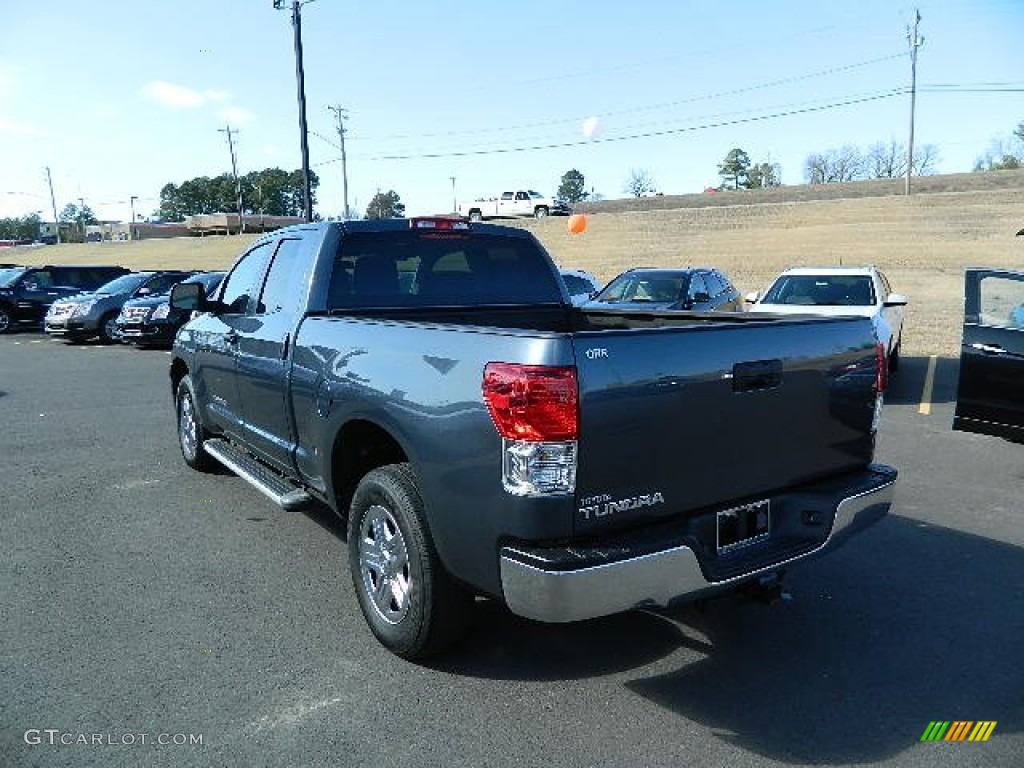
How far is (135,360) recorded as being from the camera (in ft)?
Result: 49.3

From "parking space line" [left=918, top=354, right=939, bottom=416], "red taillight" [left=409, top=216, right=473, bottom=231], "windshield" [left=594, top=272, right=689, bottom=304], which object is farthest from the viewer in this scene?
"windshield" [left=594, top=272, right=689, bottom=304]

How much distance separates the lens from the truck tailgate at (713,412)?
110 inches

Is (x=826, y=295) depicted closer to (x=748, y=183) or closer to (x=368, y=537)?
(x=368, y=537)

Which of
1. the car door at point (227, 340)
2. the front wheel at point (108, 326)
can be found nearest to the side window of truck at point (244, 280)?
the car door at point (227, 340)

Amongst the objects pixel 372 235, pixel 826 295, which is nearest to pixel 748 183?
pixel 826 295

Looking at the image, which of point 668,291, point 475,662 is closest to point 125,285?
point 668,291

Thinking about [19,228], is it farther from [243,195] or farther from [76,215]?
[243,195]

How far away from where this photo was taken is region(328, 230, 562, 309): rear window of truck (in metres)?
4.42

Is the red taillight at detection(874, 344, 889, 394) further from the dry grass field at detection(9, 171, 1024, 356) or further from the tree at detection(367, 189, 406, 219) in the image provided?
the tree at detection(367, 189, 406, 219)

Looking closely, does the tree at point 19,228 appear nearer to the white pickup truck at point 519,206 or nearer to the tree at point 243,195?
the tree at point 243,195

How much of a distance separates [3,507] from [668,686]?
16.8ft

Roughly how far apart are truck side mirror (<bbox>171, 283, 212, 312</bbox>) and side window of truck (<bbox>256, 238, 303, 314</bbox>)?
3.05 feet

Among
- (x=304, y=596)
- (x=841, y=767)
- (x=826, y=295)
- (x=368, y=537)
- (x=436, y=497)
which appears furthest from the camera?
(x=826, y=295)

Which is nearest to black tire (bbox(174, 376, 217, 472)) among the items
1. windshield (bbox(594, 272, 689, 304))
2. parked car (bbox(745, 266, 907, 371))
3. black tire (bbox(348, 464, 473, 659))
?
black tire (bbox(348, 464, 473, 659))
